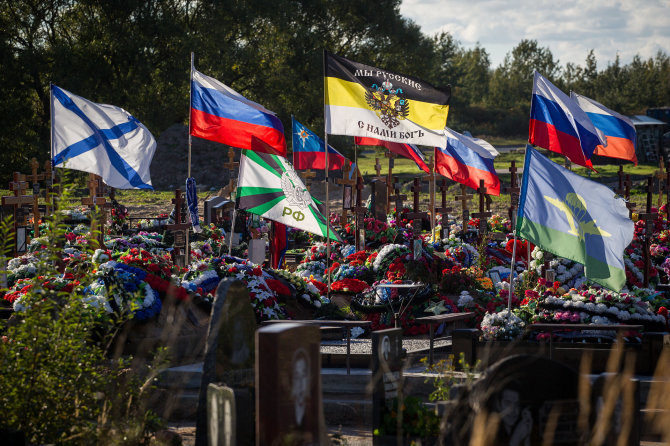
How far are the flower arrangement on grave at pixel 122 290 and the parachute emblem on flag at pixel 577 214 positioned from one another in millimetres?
5243

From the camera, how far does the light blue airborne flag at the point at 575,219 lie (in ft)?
33.9

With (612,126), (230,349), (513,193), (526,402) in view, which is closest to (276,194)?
(513,193)

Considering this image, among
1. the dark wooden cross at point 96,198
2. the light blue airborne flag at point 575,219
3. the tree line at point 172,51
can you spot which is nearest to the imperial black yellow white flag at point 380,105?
the light blue airborne flag at point 575,219

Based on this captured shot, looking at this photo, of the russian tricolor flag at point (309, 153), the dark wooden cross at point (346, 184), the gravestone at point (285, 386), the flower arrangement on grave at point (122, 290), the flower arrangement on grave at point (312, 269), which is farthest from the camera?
the dark wooden cross at point (346, 184)

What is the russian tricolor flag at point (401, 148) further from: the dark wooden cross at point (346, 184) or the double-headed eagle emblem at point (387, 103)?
the double-headed eagle emblem at point (387, 103)

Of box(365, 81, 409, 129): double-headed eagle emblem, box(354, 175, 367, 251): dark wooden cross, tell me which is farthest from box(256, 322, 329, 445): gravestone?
box(354, 175, 367, 251): dark wooden cross

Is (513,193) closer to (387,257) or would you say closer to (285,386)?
(387,257)

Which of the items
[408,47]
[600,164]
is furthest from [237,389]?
[600,164]

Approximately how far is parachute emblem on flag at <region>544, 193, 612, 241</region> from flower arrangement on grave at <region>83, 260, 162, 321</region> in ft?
17.2

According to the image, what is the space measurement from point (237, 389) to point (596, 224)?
18.3 feet

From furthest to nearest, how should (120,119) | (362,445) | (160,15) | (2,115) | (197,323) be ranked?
(160,15)
(2,115)
(120,119)
(197,323)
(362,445)

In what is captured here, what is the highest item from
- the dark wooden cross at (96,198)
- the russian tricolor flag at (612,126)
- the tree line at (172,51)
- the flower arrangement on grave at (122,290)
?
the tree line at (172,51)

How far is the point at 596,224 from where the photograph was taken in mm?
10406

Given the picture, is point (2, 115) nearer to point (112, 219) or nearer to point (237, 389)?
point (112, 219)
